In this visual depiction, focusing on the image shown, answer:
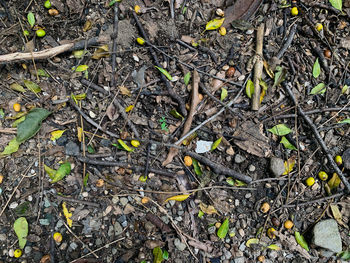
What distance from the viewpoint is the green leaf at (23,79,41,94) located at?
2.60 meters

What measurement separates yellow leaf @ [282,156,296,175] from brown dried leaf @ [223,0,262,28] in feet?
4.30

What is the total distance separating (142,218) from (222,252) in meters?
0.70

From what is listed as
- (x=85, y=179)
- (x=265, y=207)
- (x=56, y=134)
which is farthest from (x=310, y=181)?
(x=56, y=134)

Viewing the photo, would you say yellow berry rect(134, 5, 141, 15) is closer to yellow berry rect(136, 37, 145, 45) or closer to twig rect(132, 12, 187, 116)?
twig rect(132, 12, 187, 116)

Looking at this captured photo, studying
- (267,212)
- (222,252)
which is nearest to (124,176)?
(222,252)

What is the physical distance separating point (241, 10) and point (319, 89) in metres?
0.99

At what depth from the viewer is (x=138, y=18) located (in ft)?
9.02

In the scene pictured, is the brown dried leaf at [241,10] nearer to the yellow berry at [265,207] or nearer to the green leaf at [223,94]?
the green leaf at [223,94]

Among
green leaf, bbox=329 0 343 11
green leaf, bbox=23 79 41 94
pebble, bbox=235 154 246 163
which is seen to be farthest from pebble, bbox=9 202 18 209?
green leaf, bbox=329 0 343 11

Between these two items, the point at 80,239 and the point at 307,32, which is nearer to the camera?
the point at 80,239

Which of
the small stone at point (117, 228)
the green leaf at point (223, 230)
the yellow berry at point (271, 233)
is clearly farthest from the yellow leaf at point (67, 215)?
the yellow berry at point (271, 233)

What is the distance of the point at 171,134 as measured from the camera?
2615 millimetres

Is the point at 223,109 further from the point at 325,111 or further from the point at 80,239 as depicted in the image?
the point at 80,239

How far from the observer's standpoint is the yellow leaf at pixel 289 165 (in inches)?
103
